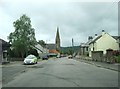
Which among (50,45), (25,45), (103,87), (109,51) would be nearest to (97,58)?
(109,51)

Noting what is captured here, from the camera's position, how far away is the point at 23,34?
2943 inches

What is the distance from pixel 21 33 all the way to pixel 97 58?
25536 millimetres

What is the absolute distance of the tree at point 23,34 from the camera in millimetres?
73562

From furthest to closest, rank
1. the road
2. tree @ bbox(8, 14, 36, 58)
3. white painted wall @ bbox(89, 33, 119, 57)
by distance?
white painted wall @ bbox(89, 33, 119, 57), tree @ bbox(8, 14, 36, 58), the road

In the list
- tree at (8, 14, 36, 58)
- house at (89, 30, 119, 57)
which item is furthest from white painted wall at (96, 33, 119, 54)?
tree at (8, 14, 36, 58)

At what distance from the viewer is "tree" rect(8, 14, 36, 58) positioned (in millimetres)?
73562

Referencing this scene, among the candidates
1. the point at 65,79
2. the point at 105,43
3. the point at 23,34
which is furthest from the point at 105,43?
the point at 65,79

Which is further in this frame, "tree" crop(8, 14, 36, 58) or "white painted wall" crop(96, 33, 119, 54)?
"white painted wall" crop(96, 33, 119, 54)

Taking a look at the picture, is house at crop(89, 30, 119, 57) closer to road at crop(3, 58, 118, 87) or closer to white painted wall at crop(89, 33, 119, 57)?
white painted wall at crop(89, 33, 119, 57)

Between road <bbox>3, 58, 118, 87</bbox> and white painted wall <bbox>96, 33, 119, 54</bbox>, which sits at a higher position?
white painted wall <bbox>96, 33, 119, 54</bbox>

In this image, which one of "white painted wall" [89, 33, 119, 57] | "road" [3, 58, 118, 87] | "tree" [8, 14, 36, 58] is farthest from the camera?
"white painted wall" [89, 33, 119, 57]

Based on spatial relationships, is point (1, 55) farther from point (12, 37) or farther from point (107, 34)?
point (107, 34)

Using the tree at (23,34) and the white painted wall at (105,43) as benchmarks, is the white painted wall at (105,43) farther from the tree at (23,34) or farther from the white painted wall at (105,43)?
the tree at (23,34)

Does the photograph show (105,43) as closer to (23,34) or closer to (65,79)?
(23,34)
